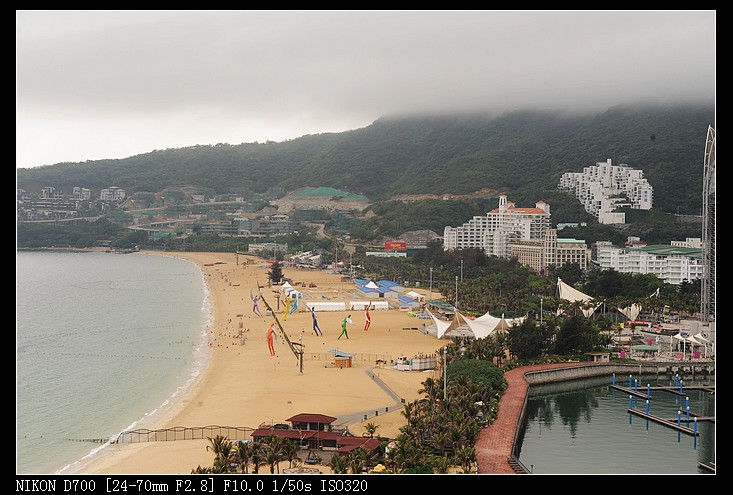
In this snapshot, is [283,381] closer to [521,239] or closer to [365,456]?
[365,456]

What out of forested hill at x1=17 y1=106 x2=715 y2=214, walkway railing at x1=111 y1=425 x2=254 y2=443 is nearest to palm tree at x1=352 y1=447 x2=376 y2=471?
walkway railing at x1=111 y1=425 x2=254 y2=443

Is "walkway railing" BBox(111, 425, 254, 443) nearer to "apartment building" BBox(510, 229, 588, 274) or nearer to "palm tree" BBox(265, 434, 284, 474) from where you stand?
"palm tree" BBox(265, 434, 284, 474)

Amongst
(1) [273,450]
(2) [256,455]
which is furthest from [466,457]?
(2) [256,455]

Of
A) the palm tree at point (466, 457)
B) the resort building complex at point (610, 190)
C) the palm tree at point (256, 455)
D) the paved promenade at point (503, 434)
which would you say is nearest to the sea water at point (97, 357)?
the palm tree at point (256, 455)

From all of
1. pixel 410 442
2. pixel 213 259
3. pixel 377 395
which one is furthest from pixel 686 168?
pixel 410 442

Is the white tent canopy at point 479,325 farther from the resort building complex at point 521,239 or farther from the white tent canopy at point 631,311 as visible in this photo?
the resort building complex at point 521,239
